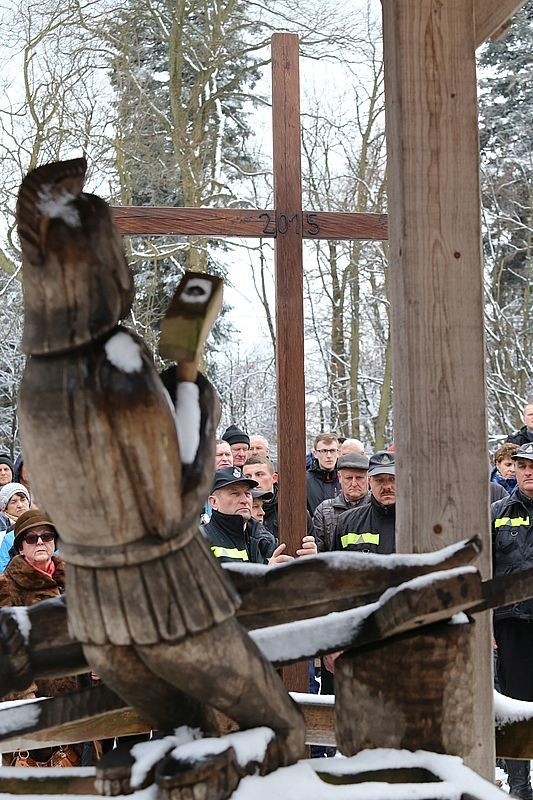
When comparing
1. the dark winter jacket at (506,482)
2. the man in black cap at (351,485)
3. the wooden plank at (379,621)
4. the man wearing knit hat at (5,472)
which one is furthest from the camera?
the man wearing knit hat at (5,472)

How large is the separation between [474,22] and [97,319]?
61.1 inches

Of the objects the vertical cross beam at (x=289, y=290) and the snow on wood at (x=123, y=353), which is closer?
the snow on wood at (x=123, y=353)

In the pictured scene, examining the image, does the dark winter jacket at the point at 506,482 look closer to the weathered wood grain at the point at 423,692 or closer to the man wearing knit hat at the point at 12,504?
the man wearing knit hat at the point at 12,504

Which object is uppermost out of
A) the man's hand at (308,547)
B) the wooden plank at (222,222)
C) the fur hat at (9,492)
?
the wooden plank at (222,222)

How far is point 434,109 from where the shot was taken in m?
2.44

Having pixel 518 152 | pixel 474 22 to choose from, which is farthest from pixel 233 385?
pixel 474 22

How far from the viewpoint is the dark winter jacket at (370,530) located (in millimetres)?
4465

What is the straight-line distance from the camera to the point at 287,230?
4188 mm

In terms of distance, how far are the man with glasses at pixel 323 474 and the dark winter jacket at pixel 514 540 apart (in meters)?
1.50

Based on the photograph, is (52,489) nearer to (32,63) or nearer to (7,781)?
(7,781)

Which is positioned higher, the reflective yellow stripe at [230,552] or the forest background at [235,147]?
the forest background at [235,147]

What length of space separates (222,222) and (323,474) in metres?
2.16

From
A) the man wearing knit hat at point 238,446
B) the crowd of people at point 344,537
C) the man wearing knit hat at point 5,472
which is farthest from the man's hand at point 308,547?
the man wearing knit hat at point 5,472

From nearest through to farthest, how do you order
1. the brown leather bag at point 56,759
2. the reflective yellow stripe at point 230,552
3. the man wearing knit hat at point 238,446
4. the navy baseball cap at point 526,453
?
the brown leather bag at point 56,759 → the reflective yellow stripe at point 230,552 → the navy baseball cap at point 526,453 → the man wearing knit hat at point 238,446
